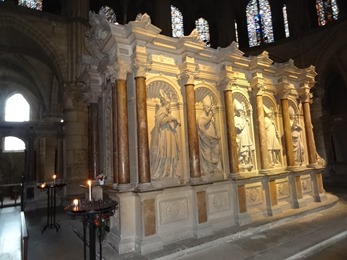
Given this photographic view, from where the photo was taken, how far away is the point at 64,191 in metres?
9.74

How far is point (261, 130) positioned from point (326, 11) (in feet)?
39.0

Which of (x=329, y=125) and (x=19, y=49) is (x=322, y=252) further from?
(x=19, y=49)

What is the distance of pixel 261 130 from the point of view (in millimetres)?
5910

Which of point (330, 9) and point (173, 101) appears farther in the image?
point (330, 9)

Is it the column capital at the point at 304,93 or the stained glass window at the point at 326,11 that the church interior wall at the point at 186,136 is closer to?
the column capital at the point at 304,93

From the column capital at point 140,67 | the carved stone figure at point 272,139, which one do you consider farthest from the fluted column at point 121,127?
the carved stone figure at point 272,139

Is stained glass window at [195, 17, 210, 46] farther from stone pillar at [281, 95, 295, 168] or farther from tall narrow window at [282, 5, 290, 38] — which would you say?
stone pillar at [281, 95, 295, 168]

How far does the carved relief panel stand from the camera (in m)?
5.68

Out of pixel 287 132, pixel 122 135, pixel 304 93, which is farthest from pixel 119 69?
pixel 304 93

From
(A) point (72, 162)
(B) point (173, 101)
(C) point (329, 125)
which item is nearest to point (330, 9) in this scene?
(C) point (329, 125)

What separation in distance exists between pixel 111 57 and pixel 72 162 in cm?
657

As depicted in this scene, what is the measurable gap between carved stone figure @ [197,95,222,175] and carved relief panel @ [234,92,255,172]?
68 cm

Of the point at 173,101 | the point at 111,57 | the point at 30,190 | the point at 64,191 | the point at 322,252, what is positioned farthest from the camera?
the point at 64,191

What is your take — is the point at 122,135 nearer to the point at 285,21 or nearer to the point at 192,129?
the point at 192,129
